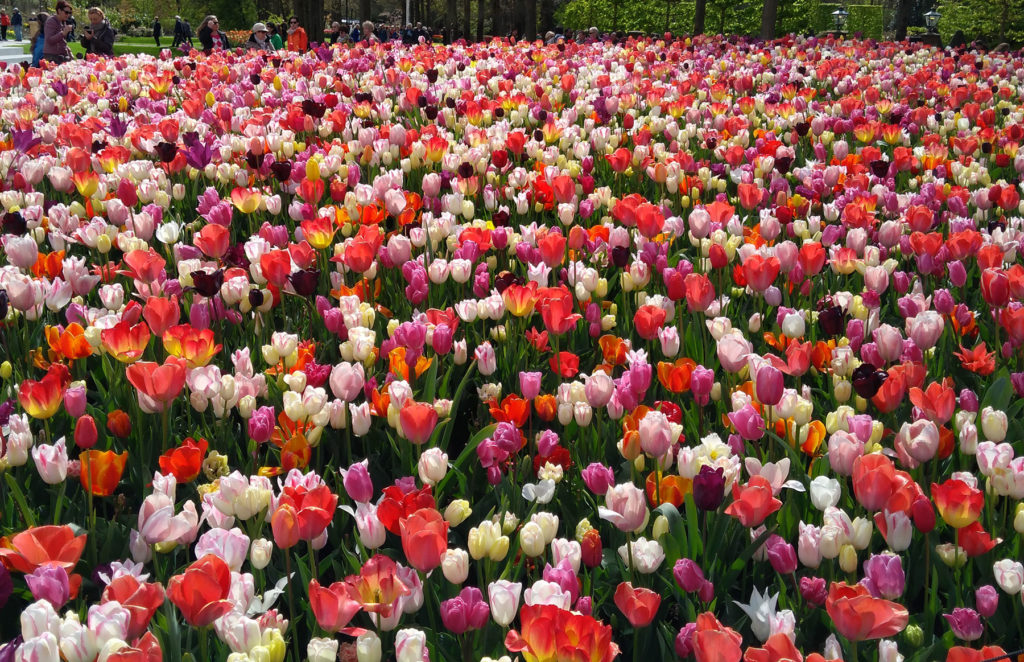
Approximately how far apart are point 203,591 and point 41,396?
3.39 ft

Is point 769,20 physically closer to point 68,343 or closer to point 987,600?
point 68,343

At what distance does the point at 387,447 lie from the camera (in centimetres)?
245

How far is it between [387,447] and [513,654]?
2.78 feet

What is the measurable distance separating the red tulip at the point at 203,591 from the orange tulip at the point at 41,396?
3.17 feet

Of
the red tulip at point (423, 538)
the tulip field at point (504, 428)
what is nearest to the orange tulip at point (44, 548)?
the tulip field at point (504, 428)

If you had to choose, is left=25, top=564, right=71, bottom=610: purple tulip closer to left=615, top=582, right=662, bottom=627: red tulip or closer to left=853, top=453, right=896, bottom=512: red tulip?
left=615, top=582, right=662, bottom=627: red tulip

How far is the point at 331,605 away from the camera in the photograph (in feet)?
4.55

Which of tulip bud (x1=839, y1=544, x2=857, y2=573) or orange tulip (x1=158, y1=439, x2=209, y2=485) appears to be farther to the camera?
orange tulip (x1=158, y1=439, x2=209, y2=485)

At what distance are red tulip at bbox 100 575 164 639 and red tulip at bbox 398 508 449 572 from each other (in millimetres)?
388

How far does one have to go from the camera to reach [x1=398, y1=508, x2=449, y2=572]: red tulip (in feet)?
4.87

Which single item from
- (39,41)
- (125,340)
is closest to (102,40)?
(39,41)

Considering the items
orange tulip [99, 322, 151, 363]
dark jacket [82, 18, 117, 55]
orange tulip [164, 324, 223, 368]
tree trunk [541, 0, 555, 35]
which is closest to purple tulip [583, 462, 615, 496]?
orange tulip [164, 324, 223, 368]

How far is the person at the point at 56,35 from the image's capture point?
14570mm

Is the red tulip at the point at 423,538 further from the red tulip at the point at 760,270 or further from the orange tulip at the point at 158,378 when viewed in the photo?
the red tulip at the point at 760,270
